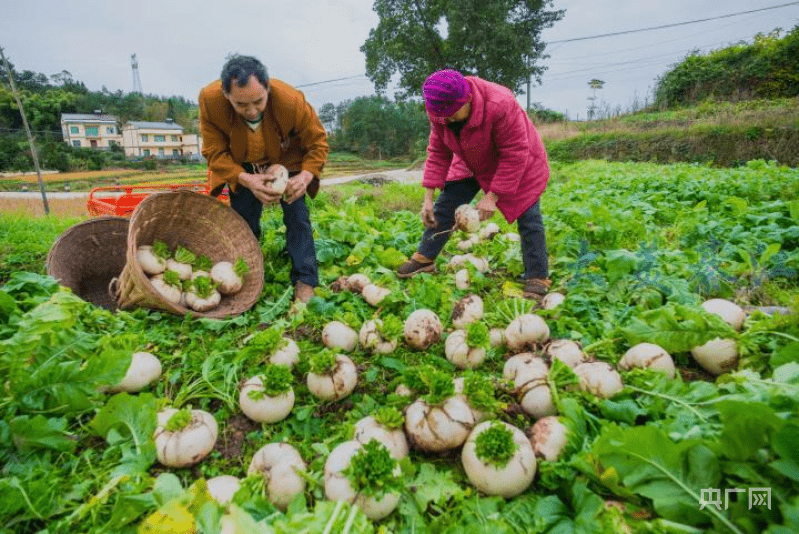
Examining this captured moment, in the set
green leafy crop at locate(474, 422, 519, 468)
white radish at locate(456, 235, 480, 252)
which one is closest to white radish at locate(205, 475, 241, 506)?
green leafy crop at locate(474, 422, 519, 468)

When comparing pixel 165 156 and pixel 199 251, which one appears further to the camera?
pixel 165 156

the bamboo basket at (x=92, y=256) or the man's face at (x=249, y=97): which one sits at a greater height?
the man's face at (x=249, y=97)

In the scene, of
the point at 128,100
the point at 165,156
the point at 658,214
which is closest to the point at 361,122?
the point at 165,156

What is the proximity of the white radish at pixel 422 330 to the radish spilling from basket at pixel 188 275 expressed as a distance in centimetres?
149

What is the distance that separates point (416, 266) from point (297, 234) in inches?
43.8

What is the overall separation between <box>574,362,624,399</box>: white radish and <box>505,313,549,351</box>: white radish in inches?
18.7

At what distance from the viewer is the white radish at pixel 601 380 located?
6.73 ft

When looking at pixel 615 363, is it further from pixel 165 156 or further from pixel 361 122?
pixel 361 122

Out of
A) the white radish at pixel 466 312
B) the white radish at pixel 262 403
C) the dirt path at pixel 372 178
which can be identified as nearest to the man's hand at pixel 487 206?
the white radish at pixel 466 312

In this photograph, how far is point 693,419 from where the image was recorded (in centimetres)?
176

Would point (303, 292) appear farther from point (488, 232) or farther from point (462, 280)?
point (488, 232)

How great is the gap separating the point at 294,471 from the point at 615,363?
5.50ft

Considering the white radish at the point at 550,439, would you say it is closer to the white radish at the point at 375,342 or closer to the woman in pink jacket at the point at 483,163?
the white radish at the point at 375,342

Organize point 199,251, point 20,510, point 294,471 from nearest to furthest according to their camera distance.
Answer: point 20,510 < point 294,471 < point 199,251
